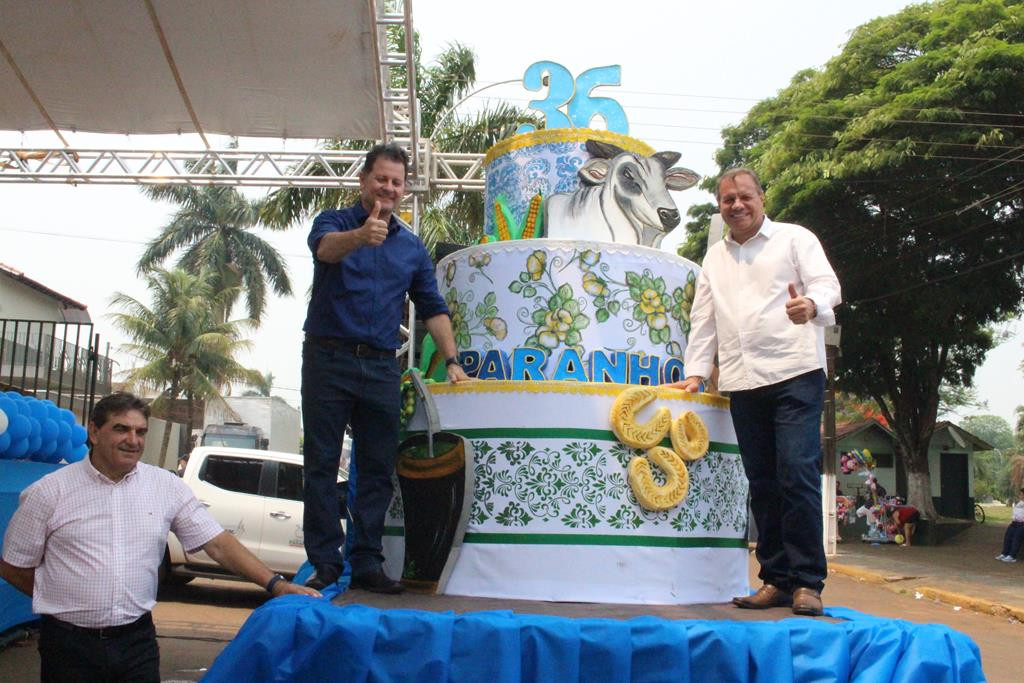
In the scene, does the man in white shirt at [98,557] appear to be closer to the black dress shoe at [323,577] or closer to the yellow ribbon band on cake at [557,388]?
the black dress shoe at [323,577]

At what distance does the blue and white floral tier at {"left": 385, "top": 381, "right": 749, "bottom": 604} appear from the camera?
3.49 metres

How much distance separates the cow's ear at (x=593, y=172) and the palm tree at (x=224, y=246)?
31998 millimetres

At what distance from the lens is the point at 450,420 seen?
3.76 meters

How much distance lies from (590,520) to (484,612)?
2.45ft

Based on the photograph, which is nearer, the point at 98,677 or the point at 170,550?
the point at 98,677

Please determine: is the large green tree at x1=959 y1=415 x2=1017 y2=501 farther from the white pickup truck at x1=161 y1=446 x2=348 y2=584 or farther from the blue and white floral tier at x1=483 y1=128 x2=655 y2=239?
the blue and white floral tier at x1=483 y1=128 x2=655 y2=239

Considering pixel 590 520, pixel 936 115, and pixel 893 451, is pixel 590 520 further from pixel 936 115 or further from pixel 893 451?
pixel 893 451

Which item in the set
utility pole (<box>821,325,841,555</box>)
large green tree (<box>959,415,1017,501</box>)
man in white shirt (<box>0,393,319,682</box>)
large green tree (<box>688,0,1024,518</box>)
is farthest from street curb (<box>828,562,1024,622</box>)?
large green tree (<box>959,415,1017,501</box>)

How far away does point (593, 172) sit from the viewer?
4367 mm

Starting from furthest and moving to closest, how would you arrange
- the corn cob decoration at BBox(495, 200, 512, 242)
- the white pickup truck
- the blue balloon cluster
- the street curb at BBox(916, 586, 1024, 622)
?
the street curb at BBox(916, 586, 1024, 622), the white pickup truck, the blue balloon cluster, the corn cob decoration at BBox(495, 200, 512, 242)

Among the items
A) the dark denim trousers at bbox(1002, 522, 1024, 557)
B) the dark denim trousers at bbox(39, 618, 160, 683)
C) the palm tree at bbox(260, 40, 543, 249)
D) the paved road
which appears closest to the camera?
the dark denim trousers at bbox(39, 618, 160, 683)

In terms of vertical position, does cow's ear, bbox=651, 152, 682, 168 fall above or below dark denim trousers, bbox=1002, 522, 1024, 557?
above

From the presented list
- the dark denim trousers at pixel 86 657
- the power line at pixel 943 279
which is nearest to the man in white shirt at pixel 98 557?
the dark denim trousers at pixel 86 657

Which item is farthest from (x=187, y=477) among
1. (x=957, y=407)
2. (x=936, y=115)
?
(x=957, y=407)
